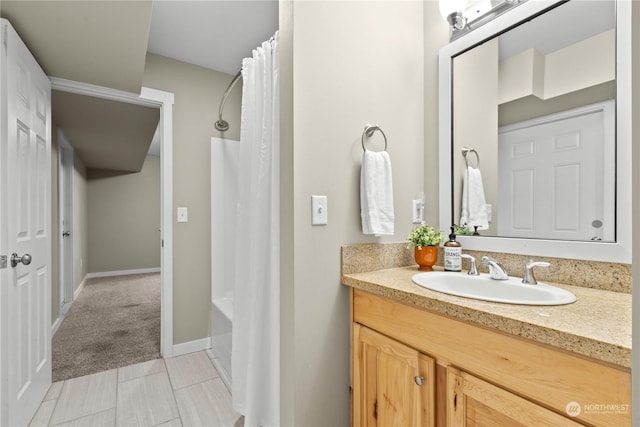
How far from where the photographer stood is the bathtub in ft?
6.59

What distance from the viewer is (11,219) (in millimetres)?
1364

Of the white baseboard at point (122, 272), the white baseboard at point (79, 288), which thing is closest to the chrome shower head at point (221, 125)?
the white baseboard at point (79, 288)

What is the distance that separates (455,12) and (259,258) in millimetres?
1439

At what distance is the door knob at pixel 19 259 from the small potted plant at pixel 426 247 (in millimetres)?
1848

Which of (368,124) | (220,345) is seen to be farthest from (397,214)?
(220,345)

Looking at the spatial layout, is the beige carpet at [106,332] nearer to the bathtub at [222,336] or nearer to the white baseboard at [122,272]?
the bathtub at [222,336]

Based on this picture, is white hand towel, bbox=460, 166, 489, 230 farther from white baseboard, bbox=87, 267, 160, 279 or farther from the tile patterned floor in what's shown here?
white baseboard, bbox=87, 267, 160, 279

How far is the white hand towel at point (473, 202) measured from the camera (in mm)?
1365

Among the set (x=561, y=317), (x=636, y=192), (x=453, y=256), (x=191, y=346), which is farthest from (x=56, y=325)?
(x=636, y=192)

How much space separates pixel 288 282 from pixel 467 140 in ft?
3.48

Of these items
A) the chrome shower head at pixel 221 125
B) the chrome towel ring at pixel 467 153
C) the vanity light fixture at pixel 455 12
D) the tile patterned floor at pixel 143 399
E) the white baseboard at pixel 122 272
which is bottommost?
the white baseboard at pixel 122 272

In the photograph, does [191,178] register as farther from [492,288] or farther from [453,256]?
[492,288]

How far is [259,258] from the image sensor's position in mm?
1436

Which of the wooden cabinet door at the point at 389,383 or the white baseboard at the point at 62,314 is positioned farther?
the white baseboard at the point at 62,314
